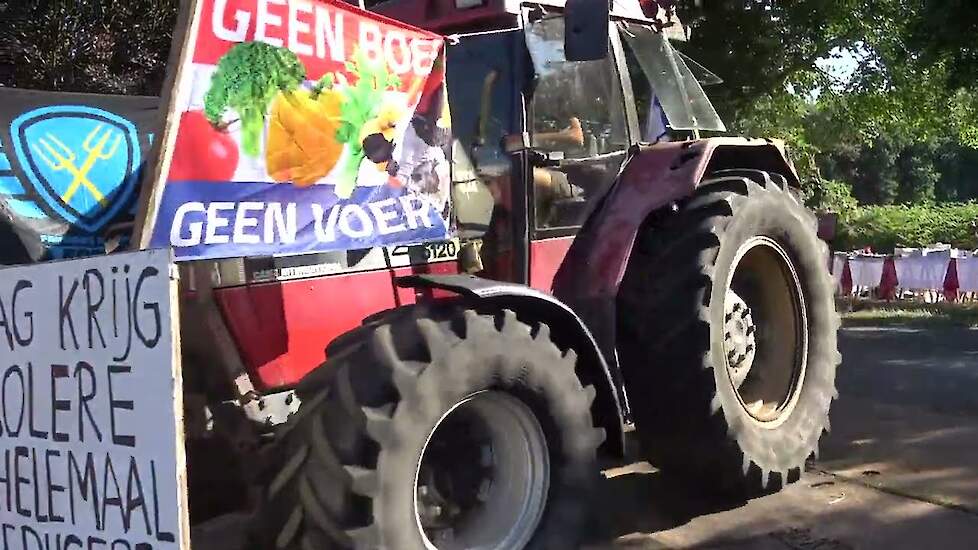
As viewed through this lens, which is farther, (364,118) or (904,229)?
(904,229)

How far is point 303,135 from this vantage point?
326 centimetres

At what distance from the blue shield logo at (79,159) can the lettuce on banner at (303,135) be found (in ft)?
3.96

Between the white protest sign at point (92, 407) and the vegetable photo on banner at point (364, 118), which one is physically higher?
the vegetable photo on banner at point (364, 118)

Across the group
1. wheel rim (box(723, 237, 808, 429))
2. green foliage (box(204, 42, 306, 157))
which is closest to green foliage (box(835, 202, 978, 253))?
wheel rim (box(723, 237, 808, 429))

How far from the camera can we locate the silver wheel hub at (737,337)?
15.3 feet

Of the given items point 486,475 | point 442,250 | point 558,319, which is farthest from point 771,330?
point 486,475

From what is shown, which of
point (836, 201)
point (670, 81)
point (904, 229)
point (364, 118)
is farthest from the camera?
point (836, 201)

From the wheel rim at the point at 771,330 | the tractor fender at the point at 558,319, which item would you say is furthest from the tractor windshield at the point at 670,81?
the tractor fender at the point at 558,319

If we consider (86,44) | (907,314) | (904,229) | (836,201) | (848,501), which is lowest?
(907,314)

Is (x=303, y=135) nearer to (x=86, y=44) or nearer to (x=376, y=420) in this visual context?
(x=376, y=420)

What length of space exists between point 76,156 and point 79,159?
0.03 meters

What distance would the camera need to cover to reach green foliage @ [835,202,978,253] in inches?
1190

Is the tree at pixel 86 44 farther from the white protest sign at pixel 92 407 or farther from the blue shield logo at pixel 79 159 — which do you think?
the white protest sign at pixel 92 407

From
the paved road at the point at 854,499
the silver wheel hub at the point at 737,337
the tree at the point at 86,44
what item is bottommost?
the paved road at the point at 854,499
